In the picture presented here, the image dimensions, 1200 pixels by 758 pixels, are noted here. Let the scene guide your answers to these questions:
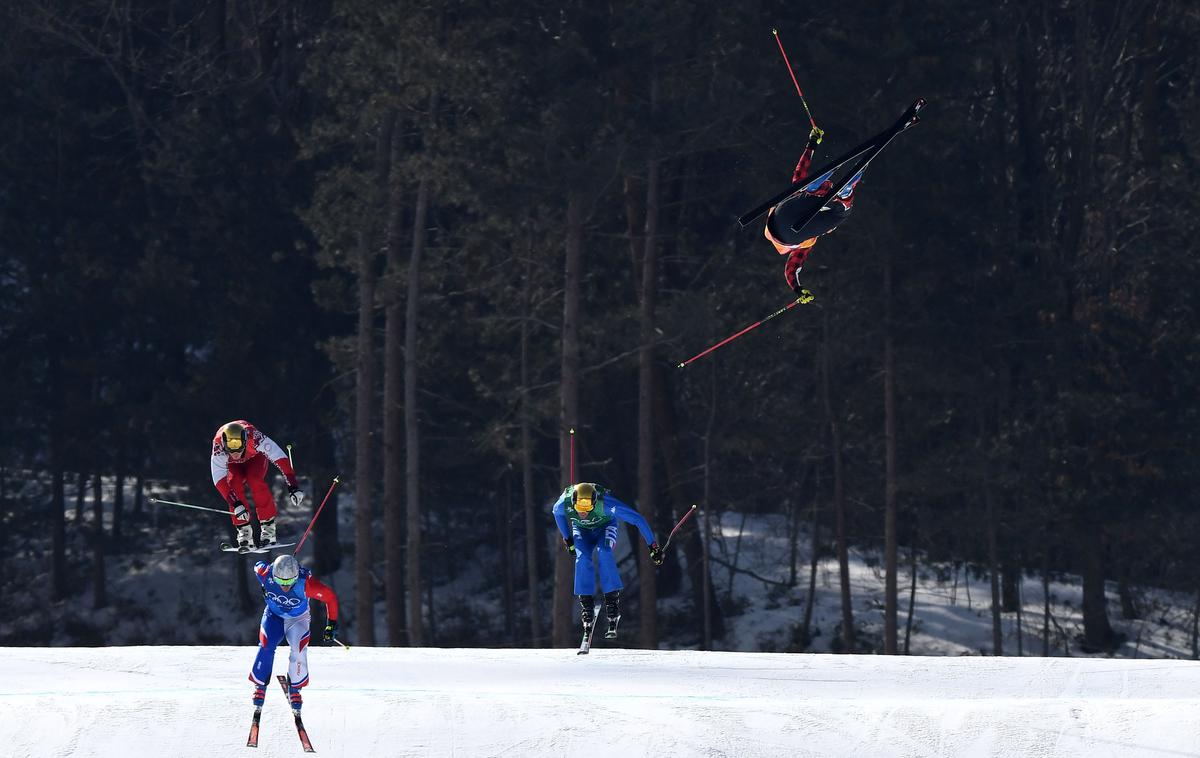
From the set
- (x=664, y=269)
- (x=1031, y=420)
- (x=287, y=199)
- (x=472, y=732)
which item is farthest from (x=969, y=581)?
(x=472, y=732)

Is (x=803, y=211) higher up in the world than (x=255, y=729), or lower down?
higher up

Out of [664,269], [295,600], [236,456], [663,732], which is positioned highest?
[664,269]

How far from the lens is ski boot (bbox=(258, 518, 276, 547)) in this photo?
15.6 metres

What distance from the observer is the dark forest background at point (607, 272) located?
26406 mm

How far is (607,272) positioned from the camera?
30.8 m

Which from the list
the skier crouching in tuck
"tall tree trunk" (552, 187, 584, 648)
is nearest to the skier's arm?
the skier crouching in tuck

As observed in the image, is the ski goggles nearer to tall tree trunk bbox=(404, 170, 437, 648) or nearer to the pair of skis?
the pair of skis

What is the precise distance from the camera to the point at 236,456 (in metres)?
15.3

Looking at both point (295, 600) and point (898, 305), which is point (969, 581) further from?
point (295, 600)

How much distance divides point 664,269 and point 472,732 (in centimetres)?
1725

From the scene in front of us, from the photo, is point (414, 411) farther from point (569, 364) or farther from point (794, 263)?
point (794, 263)

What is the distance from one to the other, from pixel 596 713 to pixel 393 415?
14.6 m

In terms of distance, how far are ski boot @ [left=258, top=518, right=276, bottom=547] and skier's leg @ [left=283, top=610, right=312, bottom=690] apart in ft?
6.78

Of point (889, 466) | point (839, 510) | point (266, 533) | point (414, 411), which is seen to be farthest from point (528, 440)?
point (266, 533)
